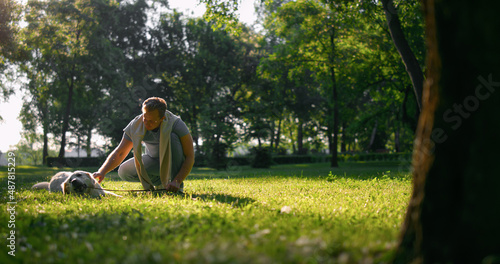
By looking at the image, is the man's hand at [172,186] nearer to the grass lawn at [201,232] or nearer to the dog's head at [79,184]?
the grass lawn at [201,232]

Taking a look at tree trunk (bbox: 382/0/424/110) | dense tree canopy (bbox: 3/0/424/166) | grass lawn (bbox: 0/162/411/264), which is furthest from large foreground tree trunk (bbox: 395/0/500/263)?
dense tree canopy (bbox: 3/0/424/166)

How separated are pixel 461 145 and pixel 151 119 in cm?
488

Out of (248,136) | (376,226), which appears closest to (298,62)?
(248,136)

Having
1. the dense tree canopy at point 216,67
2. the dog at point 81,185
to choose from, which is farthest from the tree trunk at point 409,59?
the dog at point 81,185

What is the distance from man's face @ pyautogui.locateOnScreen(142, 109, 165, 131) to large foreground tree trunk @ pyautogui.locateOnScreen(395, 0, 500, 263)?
4551mm

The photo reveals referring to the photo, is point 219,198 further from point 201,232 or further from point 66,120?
point 66,120

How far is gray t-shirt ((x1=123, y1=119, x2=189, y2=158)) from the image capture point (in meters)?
6.32

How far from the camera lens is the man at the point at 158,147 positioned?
19.7 feet

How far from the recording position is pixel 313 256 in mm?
2205

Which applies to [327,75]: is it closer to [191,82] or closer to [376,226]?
[191,82]

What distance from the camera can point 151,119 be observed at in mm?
5988

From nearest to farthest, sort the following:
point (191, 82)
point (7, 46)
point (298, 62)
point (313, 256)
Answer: point (313, 256) → point (7, 46) → point (298, 62) → point (191, 82)

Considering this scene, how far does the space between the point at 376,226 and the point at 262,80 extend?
108 ft

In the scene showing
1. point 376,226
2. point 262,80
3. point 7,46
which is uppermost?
point 262,80
